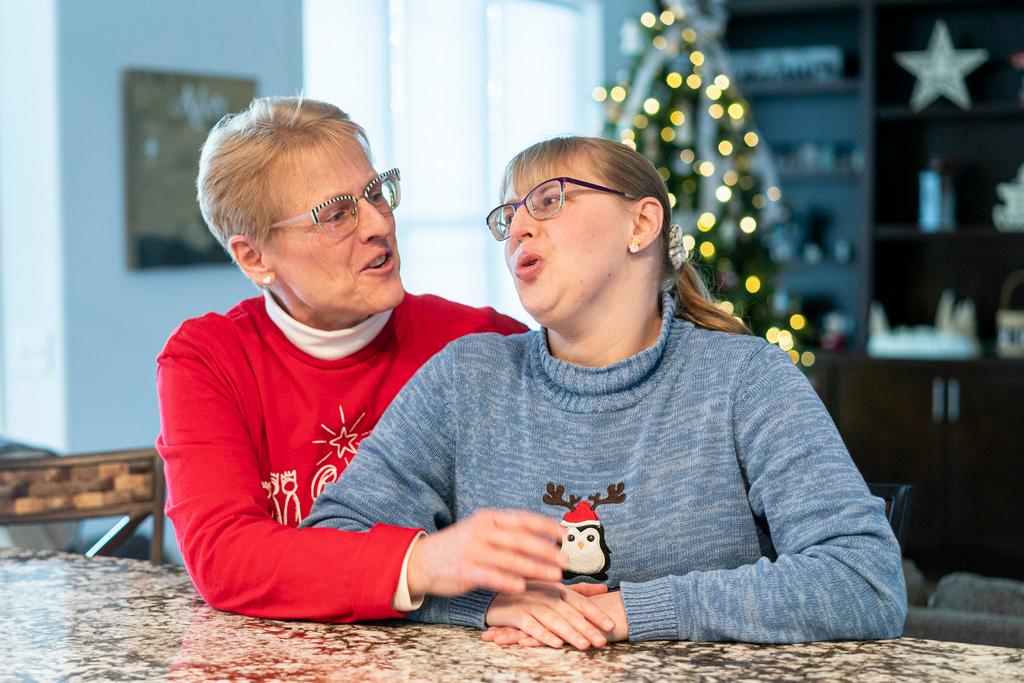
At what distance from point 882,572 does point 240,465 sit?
0.80 metres

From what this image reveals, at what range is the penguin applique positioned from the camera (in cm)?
141

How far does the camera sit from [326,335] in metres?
1.78

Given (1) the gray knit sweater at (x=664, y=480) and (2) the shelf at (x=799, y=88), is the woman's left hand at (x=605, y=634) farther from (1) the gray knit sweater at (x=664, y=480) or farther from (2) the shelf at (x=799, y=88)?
(2) the shelf at (x=799, y=88)

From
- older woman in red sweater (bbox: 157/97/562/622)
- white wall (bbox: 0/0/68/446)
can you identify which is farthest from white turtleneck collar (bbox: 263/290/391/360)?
→ white wall (bbox: 0/0/68/446)

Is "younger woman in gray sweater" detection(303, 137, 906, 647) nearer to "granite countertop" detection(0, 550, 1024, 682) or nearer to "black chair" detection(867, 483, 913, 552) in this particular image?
"granite countertop" detection(0, 550, 1024, 682)

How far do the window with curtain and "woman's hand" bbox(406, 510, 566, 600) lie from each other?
3.74 metres

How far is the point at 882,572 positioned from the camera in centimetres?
125

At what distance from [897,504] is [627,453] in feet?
1.32

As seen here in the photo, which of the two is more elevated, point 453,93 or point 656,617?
point 453,93

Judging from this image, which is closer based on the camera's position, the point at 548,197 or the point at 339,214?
the point at 548,197

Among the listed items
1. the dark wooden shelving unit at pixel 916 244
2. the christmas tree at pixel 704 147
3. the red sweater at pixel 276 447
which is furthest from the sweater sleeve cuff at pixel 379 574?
the dark wooden shelving unit at pixel 916 244

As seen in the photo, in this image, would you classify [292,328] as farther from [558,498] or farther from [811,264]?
[811,264]

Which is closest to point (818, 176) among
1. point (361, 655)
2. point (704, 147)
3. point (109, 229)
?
point (704, 147)

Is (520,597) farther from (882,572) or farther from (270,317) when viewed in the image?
(270,317)
